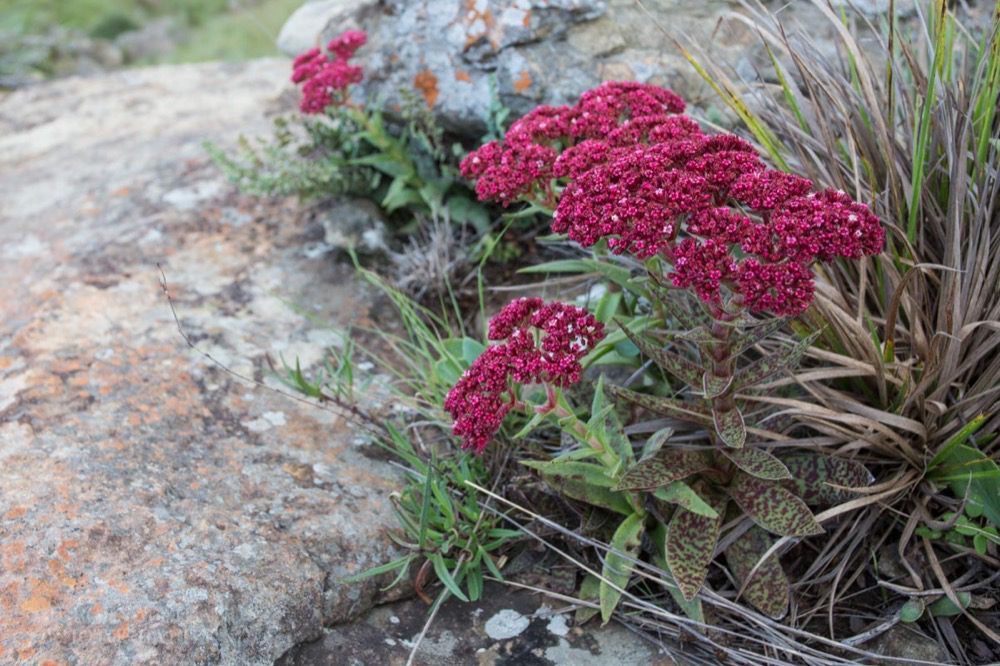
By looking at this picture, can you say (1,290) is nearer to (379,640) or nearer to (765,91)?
(379,640)

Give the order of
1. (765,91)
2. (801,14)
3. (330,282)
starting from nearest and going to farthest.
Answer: (765,91)
(330,282)
(801,14)

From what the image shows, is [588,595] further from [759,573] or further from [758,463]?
[758,463]

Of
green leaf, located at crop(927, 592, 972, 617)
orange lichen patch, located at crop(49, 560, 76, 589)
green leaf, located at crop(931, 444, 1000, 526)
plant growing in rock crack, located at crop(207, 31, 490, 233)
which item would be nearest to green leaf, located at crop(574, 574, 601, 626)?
green leaf, located at crop(927, 592, 972, 617)

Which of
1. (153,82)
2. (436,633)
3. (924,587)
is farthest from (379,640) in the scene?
(153,82)

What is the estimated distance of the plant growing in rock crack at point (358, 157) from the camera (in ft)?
12.0

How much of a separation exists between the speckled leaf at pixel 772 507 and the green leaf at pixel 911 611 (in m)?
0.36

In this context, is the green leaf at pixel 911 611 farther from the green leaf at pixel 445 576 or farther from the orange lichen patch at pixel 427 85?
the orange lichen patch at pixel 427 85

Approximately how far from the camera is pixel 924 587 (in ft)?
7.66

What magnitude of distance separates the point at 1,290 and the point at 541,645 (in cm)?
269

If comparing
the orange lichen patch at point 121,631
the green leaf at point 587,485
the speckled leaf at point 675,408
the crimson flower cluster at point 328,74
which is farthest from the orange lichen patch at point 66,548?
the crimson flower cluster at point 328,74

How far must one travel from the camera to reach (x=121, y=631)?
206cm

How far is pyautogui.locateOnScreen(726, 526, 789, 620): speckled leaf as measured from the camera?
227 centimetres

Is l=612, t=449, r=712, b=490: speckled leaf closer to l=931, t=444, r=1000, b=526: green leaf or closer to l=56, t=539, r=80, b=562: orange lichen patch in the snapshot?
l=931, t=444, r=1000, b=526: green leaf

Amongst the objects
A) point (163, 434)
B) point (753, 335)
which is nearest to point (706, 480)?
point (753, 335)
